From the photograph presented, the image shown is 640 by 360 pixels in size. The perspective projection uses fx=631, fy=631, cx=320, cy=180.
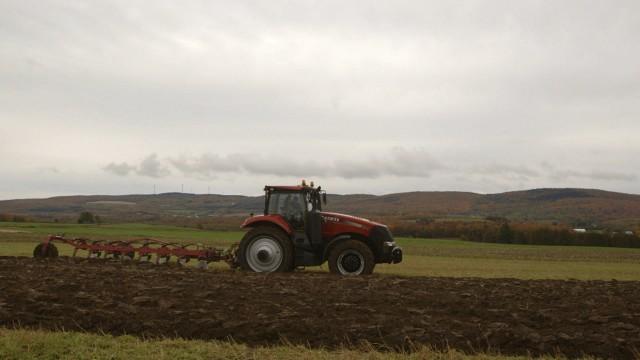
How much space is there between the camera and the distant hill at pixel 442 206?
14875 centimetres

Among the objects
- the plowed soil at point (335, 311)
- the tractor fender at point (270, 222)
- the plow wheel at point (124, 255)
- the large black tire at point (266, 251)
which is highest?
the tractor fender at point (270, 222)

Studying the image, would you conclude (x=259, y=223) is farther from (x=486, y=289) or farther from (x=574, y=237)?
(x=574, y=237)

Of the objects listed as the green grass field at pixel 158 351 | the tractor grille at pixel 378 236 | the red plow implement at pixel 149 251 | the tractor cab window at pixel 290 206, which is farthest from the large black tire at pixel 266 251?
the green grass field at pixel 158 351

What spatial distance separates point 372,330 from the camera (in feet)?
27.2

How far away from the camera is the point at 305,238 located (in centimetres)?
1636

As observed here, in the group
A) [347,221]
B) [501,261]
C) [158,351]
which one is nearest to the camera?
[158,351]

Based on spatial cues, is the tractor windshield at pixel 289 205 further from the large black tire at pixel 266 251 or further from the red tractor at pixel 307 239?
the large black tire at pixel 266 251

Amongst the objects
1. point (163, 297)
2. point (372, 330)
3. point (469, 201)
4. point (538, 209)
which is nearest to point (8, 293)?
point (163, 297)

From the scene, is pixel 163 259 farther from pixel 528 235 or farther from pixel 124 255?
pixel 528 235

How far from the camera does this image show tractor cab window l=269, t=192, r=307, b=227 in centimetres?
1653

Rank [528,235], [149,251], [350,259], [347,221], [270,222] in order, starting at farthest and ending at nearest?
[528,235] → [149,251] → [270,222] → [347,221] → [350,259]

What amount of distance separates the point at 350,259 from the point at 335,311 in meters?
6.51

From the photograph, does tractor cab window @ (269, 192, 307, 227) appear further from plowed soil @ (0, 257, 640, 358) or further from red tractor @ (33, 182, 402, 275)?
plowed soil @ (0, 257, 640, 358)

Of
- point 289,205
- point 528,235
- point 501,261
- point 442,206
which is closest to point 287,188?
point 289,205
